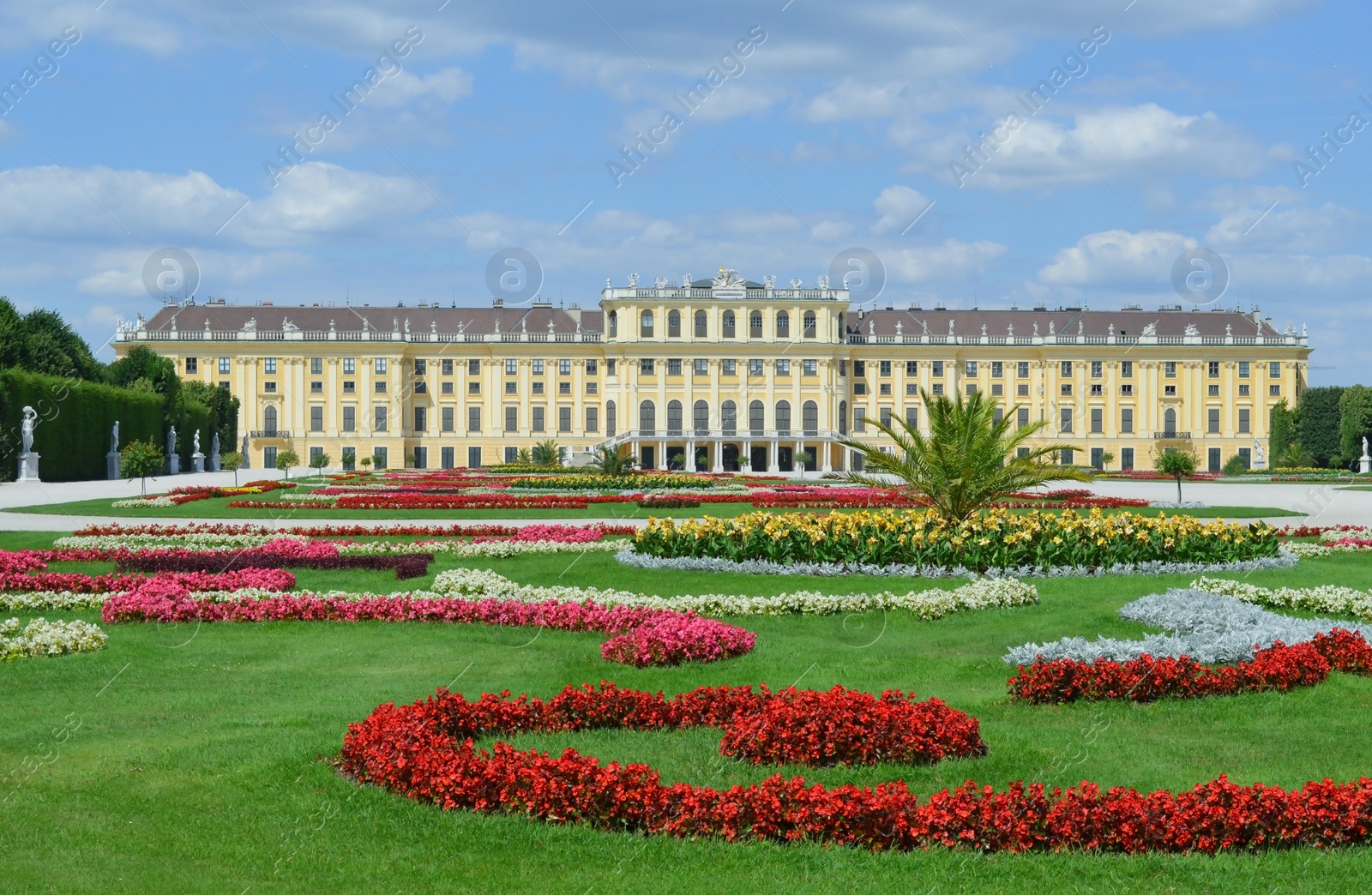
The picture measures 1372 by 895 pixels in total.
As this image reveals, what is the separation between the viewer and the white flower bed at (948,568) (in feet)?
46.8

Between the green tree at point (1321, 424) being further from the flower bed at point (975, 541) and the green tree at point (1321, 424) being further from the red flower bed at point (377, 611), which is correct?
the red flower bed at point (377, 611)

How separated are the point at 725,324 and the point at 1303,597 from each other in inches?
2666

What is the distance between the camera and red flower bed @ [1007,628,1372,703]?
8.01 meters

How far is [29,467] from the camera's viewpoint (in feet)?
136

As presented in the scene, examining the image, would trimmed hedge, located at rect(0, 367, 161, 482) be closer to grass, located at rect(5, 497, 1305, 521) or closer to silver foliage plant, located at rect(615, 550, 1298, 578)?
grass, located at rect(5, 497, 1305, 521)

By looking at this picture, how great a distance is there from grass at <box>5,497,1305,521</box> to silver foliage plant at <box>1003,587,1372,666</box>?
14.2 meters


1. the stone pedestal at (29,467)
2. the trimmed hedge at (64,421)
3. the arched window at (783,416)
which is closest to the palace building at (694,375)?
the arched window at (783,416)

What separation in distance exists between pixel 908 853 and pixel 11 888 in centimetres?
341

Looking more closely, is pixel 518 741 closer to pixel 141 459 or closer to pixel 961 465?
pixel 961 465

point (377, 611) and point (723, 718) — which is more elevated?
point (377, 611)

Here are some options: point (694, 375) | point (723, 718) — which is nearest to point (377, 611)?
point (723, 718)

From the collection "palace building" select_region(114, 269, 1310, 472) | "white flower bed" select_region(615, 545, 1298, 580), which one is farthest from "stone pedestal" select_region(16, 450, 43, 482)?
"palace building" select_region(114, 269, 1310, 472)

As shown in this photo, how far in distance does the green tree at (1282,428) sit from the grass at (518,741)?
67.7 meters

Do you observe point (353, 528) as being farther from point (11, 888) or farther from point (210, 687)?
point (11, 888)
